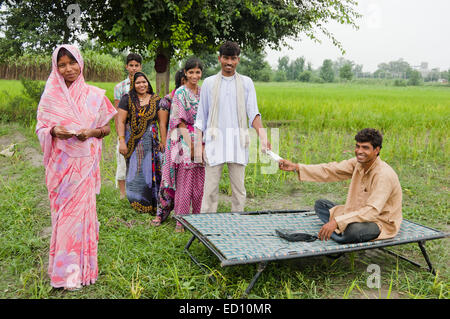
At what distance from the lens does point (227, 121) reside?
3.72 meters

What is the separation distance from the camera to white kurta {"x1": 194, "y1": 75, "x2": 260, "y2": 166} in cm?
→ 369

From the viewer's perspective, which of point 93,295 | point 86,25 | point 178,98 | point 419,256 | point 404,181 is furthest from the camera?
point 86,25

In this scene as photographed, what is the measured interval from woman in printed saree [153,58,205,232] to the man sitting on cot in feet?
3.50

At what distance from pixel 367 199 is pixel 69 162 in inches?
88.0

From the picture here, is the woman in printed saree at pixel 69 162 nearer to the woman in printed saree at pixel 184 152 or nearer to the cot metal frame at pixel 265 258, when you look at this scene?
the cot metal frame at pixel 265 258

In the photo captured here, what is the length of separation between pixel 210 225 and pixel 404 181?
3654 mm

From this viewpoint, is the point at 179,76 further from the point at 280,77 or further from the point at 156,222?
the point at 280,77

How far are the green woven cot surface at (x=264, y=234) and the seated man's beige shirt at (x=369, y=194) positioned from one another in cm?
16

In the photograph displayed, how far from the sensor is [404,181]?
585cm

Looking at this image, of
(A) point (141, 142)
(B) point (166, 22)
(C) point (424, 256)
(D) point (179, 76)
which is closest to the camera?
(C) point (424, 256)

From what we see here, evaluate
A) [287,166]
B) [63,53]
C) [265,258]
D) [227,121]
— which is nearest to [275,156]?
[287,166]

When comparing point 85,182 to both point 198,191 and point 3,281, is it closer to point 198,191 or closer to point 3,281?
point 3,281

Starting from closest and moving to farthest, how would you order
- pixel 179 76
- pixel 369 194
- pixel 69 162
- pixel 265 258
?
pixel 265 258
pixel 69 162
pixel 369 194
pixel 179 76
